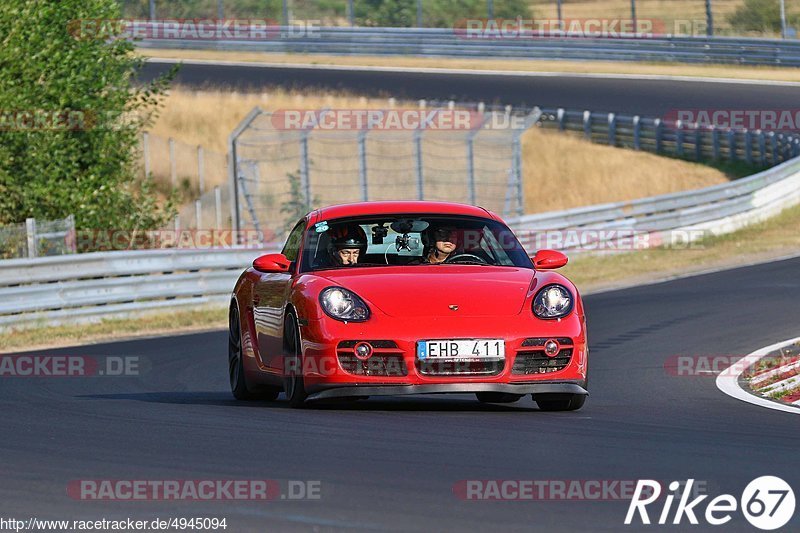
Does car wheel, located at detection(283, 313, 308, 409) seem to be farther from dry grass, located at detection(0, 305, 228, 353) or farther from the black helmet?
dry grass, located at detection(0, 305, 228, 353)

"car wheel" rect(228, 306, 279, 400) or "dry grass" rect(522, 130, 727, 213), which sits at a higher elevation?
"car wheel" rect(228, 306, 279, 400)

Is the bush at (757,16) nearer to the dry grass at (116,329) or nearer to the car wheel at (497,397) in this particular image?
the dry grass at (116,329)

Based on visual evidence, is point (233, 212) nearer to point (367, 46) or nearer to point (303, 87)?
point (303, 87)

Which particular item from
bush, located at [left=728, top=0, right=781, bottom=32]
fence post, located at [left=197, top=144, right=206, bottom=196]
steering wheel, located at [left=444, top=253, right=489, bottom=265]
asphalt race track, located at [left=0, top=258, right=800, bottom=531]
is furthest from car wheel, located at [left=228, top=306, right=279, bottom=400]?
bush, located at [left=728, top=0, right=781, bottom=32]

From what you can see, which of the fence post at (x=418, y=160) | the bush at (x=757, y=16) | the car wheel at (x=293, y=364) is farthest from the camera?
the bush at (x=757, y=16)

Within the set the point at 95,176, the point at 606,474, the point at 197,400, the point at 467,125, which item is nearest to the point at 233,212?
the point at 95,176

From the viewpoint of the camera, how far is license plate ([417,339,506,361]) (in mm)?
8844

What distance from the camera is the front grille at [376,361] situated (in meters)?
8.86

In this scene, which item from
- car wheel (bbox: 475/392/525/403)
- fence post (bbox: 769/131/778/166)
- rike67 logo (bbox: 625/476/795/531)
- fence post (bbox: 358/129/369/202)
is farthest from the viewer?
fence post (bbox: 769/131/778/166)

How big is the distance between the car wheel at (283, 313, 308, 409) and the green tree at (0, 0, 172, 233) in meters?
14.6

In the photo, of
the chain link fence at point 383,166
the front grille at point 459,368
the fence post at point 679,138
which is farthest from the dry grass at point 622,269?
the front grille at point 459,368

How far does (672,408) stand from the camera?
32.1 ft

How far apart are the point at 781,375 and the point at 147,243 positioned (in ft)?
57.0

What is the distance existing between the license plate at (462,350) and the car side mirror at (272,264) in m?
1.48
